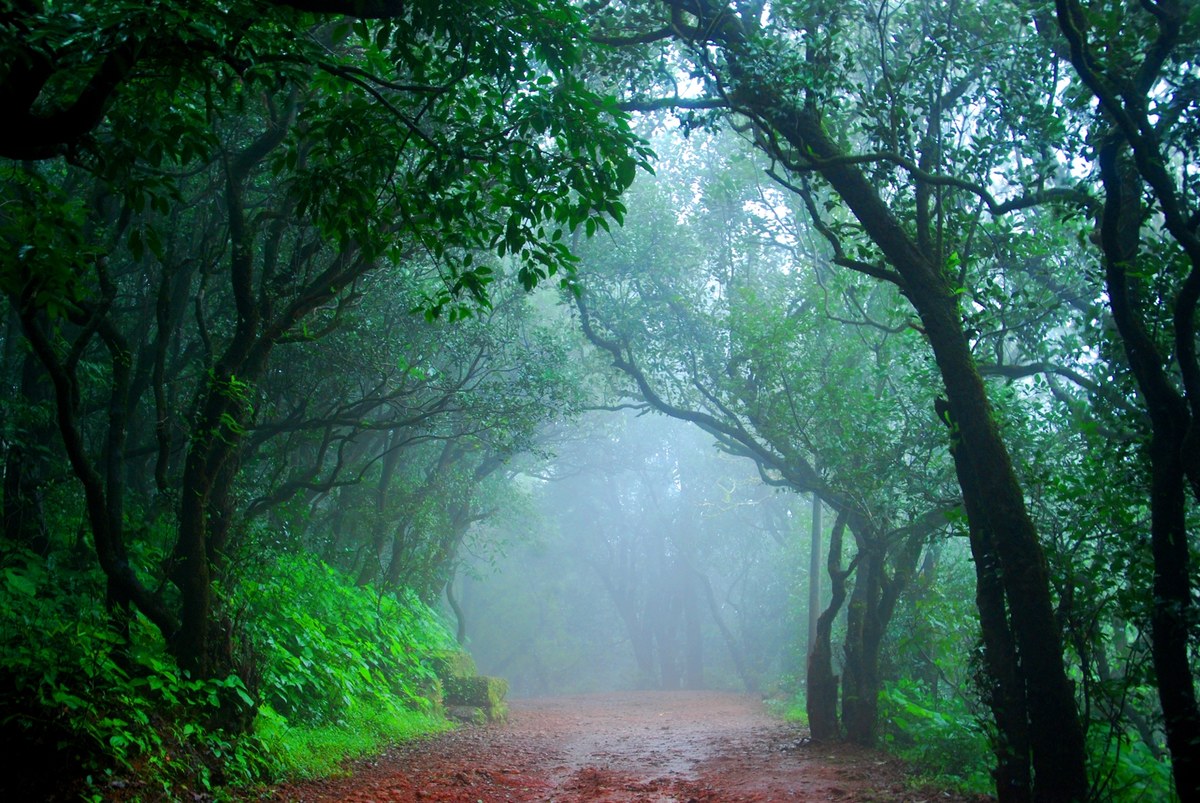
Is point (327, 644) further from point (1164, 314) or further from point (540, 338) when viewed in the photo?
point (1164, 314)

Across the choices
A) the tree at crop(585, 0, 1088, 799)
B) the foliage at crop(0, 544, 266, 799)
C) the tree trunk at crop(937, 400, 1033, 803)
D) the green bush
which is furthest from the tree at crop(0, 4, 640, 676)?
the green bush

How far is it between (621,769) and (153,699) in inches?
237

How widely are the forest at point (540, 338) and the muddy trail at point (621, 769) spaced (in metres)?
0.66

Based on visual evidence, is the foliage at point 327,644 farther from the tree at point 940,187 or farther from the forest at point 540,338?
the tree at point 940,187

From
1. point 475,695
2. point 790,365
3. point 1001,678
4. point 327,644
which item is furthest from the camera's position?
point 475,695

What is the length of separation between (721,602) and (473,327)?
30.2 m

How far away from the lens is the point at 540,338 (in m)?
17.1

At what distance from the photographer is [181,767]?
626cm

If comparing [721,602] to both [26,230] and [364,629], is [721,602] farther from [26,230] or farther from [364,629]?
[26,230]

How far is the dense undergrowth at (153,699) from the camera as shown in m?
5.48

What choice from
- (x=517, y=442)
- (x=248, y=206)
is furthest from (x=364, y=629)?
(x=248, y=206)

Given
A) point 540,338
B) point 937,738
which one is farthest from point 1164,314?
point 540,338

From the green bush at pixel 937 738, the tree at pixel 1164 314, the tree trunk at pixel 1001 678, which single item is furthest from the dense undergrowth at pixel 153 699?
the tree at pixel 1164 314

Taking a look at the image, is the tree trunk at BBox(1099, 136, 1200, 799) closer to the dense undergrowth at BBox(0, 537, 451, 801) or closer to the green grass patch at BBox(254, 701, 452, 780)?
the dense undergrowth at BBox(0, 537, 451, 801)
